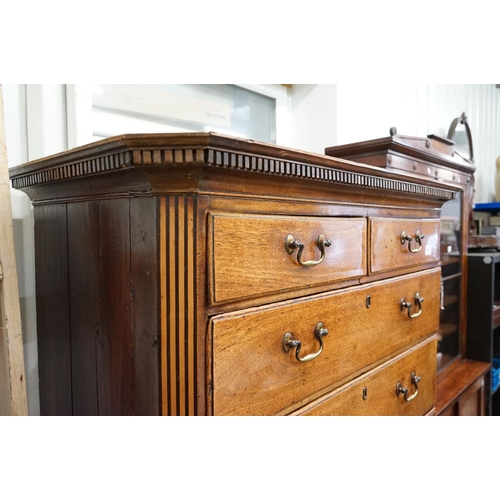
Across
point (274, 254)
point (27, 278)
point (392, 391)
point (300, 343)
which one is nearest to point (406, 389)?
point (392, 391)

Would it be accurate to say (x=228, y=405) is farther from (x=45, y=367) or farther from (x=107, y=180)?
(x=45, y=367)

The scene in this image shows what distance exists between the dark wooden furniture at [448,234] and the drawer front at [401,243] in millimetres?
273

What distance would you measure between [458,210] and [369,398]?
44.1 inches

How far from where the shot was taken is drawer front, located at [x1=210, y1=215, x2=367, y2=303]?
0.54 m

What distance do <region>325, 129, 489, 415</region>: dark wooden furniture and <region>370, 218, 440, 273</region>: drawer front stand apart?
27 centimetres

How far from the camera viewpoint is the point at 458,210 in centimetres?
166

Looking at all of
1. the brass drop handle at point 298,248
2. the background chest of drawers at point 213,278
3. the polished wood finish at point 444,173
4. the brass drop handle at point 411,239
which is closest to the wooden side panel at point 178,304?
the background chest of drawers at point 213,278

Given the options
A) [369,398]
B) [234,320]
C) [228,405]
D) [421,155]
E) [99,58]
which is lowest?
[369,398]

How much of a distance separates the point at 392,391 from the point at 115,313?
26.9 inches

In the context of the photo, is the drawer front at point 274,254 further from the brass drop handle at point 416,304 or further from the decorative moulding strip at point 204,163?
the brass drop handle at point 416,304

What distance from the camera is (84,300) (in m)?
0.69

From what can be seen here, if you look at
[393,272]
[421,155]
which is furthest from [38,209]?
[421,155]

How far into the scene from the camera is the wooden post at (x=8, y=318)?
0.75 meters

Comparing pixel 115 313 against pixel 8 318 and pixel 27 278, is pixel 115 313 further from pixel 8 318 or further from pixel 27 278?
pixel 27 278
